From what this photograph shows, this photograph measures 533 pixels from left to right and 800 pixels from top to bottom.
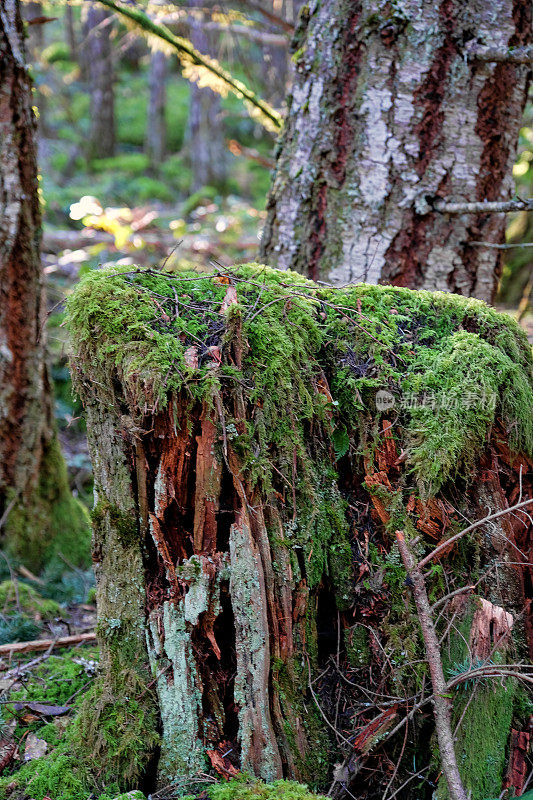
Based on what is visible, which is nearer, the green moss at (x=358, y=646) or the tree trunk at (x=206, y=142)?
the green moss at (x=358, y=646)

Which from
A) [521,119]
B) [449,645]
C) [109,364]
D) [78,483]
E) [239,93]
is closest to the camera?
→ [109,364]

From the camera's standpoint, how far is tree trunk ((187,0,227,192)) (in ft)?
43.1

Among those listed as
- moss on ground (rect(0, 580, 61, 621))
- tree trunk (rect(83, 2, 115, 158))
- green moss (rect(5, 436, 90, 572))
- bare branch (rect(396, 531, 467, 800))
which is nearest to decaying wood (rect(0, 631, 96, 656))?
moss on ground (rect(0, 580, 61, 621))

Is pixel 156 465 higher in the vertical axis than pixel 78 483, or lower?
higher

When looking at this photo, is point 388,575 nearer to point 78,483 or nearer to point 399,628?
point 399,628

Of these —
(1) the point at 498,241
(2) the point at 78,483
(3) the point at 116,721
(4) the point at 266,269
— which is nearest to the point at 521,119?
(1) the point at 498,241

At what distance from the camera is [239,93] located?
12.8 ft

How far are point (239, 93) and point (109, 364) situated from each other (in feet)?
9.26

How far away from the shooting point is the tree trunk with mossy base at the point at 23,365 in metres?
3.29

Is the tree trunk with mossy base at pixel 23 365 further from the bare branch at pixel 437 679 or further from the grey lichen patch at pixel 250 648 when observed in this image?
the bare branch at pixel 437 679

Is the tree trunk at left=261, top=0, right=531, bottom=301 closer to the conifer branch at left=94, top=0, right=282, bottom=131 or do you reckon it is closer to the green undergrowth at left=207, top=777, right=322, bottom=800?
the conifer branch at left=94, top=0, right=282, bottom=131

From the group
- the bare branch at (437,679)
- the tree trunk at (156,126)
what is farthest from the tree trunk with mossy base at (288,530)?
the tree trunk at (156,126)

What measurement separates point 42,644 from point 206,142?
13724 mm

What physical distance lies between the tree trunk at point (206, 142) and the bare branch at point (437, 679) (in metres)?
13.3
